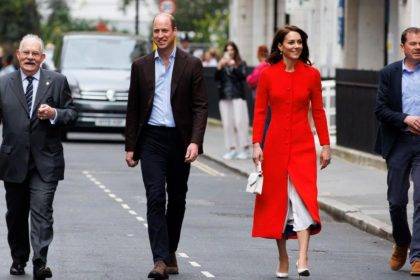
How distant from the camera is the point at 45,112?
1049cm

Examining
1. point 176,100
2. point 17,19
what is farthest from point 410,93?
point 17,19

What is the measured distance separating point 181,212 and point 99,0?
7730 cm

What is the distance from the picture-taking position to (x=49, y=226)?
10742 millimetres

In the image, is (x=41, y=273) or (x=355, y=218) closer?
(x=41, y=273)

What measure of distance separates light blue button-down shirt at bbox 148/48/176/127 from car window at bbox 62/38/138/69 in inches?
790

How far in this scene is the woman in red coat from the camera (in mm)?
11242

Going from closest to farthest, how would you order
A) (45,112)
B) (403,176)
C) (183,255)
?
(45,112) → (403,176) → (183,255)

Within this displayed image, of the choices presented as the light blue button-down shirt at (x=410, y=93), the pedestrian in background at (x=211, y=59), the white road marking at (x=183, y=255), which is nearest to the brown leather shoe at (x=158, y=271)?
the white road marking at (x=183, y=255)

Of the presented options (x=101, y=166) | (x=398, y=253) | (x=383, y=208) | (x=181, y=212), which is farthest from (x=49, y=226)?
(x=101, y=166)

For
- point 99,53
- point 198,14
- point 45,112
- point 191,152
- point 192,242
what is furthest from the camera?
point 198,14

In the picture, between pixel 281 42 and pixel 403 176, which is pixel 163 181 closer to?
pixel 281 42

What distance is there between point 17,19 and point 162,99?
7119 centimetres

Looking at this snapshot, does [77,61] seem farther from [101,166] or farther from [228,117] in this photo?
[101,166]

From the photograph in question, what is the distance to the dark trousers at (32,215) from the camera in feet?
35.1
